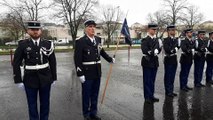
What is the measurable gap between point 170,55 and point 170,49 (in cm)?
→ 19

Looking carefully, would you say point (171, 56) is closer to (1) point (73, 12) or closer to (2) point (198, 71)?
(2) point (198, 71)

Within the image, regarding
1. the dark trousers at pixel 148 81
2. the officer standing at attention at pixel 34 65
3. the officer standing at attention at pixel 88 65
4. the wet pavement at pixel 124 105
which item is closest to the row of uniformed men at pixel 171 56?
the dark trousers at pixel 148 81

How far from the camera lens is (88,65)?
219 inches

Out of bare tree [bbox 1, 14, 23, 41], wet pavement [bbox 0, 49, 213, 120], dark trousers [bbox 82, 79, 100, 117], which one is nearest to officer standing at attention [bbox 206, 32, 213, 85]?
wet pavement [bbox 0, 49, 213, 120]

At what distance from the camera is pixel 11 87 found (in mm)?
9484

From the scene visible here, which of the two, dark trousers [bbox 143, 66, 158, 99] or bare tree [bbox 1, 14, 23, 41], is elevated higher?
bare tree [bbox 1, 14, 23, 41]

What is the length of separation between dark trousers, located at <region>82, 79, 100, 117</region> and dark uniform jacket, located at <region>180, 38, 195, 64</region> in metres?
3.64

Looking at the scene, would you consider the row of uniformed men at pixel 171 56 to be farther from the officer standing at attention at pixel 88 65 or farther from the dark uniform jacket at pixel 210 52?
the officer standing at attention at pixel 88 65

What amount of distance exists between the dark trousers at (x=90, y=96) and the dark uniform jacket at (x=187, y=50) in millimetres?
3642

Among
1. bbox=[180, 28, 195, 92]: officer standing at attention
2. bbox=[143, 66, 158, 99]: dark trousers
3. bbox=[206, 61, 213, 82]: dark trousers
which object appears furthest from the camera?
bbox=[206, 61, 213, 82]: dark trousers

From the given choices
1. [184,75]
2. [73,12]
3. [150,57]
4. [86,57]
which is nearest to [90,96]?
[86,57]

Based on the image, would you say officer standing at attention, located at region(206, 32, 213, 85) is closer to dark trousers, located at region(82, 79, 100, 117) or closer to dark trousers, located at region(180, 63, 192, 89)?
dark trousers, located at region(180, 63, 192, 89)

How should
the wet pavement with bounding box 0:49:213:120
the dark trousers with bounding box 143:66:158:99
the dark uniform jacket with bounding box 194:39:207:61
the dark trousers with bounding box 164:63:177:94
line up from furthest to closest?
1. the dark uniform jacket with bounding box 194:39:207:61
2. the dark trousers with bounding box 164:63:177:94
3. the dark trousers with bounding box 143:66:158:99
4. the wet pavement with bounding box 0:49:213:120

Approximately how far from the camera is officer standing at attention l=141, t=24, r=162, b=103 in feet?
22.2
